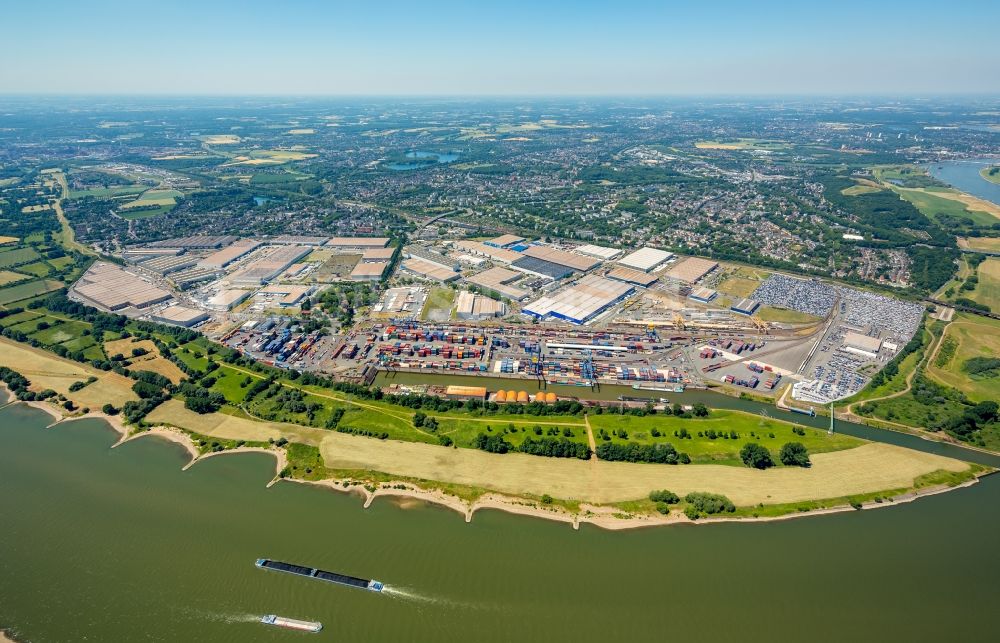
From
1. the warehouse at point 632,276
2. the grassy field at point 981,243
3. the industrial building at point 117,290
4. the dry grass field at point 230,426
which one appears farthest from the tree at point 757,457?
the grassy field at point 981,243

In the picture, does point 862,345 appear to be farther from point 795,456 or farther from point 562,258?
point 562,258

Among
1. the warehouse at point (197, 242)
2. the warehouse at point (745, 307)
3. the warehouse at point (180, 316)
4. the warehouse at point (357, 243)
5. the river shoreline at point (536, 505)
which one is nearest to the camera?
the river shoreline at point (536, 505)

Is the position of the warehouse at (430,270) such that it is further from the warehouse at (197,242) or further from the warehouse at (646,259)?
the warehouse at (197,242)

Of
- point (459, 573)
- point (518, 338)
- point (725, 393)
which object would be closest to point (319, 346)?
point (518, 338)

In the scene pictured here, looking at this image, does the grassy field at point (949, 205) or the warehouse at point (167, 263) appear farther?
the grassy field at point (949, 205)

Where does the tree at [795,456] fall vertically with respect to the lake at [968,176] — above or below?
below

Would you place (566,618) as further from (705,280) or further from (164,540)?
(705,280)

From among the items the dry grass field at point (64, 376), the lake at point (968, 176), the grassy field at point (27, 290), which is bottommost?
the dry grass field at point (64, 376)
